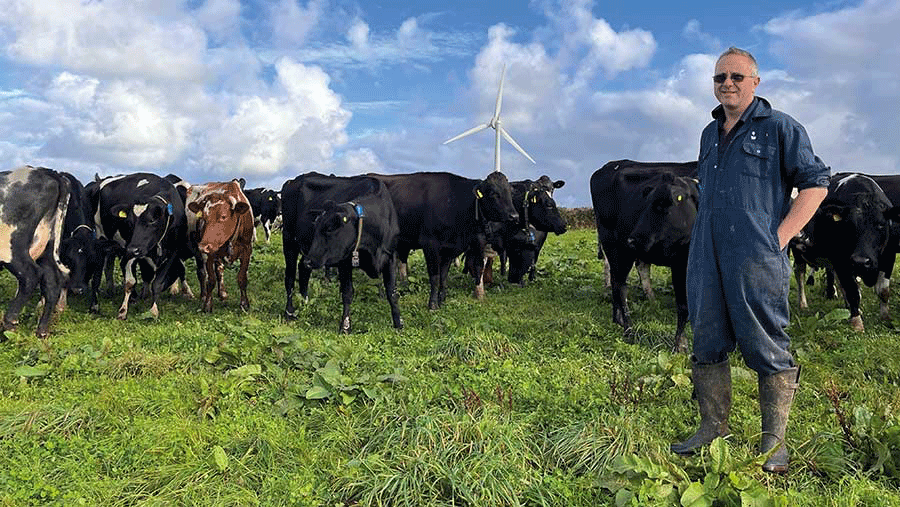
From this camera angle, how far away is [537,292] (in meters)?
12.9

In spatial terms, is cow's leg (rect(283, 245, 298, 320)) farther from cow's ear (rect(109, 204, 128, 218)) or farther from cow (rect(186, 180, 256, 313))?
cow's ear (rect(109, 204, 128, 218))

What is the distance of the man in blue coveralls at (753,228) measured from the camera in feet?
13.6

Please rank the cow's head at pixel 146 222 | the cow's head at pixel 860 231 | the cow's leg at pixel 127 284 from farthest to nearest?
the cow's leg at pixel 127 284, the cow's head at pixel 146 222, the cow's head at pixel 860 231

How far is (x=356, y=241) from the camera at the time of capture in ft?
31.1

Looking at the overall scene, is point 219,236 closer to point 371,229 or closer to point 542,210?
point 371,229

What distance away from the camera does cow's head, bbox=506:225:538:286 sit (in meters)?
13.8

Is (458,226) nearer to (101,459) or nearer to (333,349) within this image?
(333,349)

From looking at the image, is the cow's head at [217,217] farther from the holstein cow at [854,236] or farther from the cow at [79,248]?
the holstein cow at [854,236]

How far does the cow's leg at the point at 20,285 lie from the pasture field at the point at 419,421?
0.96ft

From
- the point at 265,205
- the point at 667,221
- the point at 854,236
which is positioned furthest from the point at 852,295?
the point at 265,205

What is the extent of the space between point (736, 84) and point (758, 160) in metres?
0.48

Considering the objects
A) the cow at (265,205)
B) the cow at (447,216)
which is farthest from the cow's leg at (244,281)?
the cow at (265,205)

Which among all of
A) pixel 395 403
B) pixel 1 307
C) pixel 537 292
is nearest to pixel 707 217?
pixel 395 403

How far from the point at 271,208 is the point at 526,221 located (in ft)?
37.7
